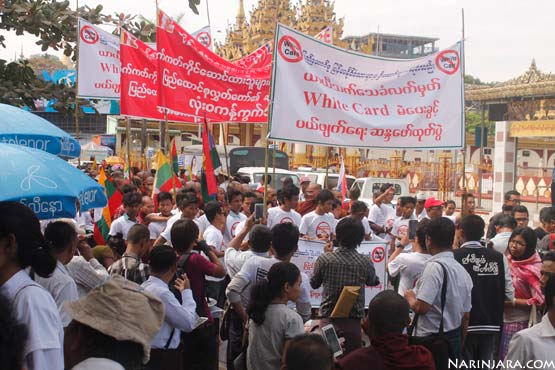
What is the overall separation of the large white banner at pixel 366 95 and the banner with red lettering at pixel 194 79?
1706mm

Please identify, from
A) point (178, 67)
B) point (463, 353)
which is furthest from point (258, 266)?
→ point (178, 67)

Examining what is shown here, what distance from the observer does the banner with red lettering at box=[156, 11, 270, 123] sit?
8711mm

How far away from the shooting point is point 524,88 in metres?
25.0

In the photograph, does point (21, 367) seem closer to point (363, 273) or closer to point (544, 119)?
point (363, 273)

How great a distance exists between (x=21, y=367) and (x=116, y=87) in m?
10.4

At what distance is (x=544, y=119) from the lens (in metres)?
23.8

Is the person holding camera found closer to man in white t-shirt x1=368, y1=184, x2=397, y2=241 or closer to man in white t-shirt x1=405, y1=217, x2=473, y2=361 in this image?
man in white t-shirt x1=405, y1=217, x2=473, y2=361

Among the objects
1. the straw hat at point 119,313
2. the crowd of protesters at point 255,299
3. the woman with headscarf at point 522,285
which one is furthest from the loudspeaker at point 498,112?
the straw hat at point 119,313

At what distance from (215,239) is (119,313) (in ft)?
14.8

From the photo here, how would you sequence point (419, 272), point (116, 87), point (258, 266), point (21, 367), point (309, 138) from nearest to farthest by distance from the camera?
point (21, 367), point (258, 266), point (419, 272), point (309, 138), point (116, 87)

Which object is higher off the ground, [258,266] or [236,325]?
[258,266]

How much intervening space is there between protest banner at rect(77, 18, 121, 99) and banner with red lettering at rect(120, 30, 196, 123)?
4.54ft

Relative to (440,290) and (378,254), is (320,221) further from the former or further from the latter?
(440,290)

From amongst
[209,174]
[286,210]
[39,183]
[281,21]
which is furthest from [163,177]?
[281,21]
